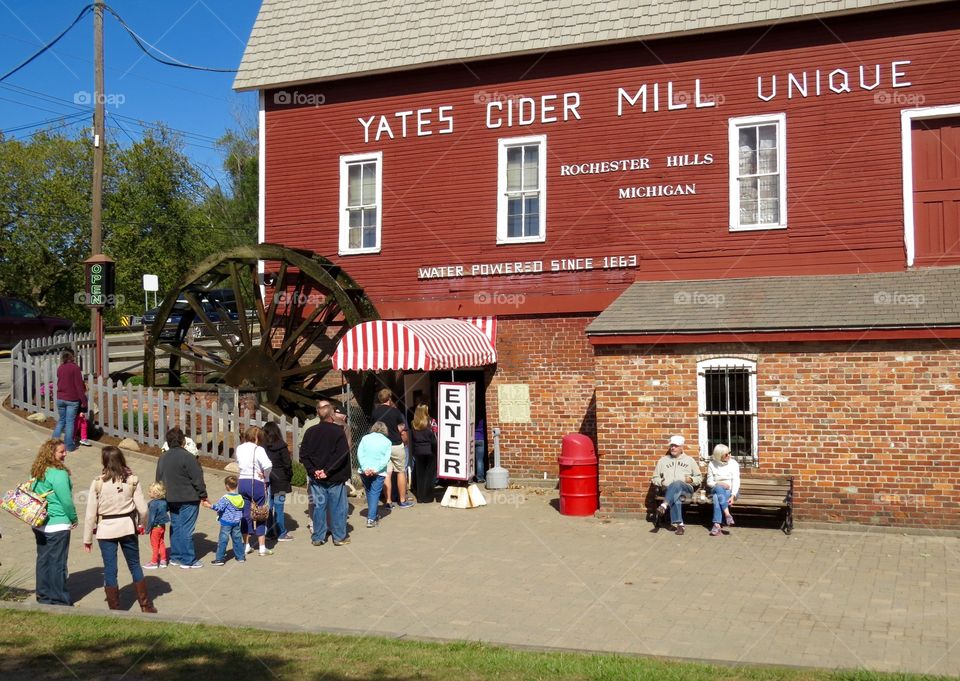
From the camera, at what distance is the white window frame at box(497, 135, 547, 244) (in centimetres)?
1681

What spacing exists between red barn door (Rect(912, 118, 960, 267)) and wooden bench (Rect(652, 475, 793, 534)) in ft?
14.4

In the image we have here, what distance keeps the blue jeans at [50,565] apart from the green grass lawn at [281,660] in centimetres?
120

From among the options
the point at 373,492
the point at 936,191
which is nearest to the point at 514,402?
the point at 373,492

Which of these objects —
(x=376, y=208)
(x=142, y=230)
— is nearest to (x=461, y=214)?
(x=376, y=208)

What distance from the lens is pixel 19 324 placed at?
103 ft

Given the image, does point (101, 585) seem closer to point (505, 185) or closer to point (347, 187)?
point (505, 185)

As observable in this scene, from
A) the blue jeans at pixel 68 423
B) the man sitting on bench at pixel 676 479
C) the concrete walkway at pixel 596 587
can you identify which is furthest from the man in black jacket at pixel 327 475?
the blue jeans at pixel 68 423

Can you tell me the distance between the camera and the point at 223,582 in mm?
10508

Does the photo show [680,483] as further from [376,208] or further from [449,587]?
[376,208]

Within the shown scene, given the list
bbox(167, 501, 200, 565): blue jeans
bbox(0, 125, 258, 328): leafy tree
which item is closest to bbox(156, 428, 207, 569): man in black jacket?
bbox(167, 501, 200, 565): blue jeans

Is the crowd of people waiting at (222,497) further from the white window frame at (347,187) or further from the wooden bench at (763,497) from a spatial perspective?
the white window frame at (347,187)

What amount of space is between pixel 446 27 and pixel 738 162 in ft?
19.4

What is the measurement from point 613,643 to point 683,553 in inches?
150

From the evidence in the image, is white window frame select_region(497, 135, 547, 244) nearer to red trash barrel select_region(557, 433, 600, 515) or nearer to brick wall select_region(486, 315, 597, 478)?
brick wall select_region(486, 315, 597, 478)
